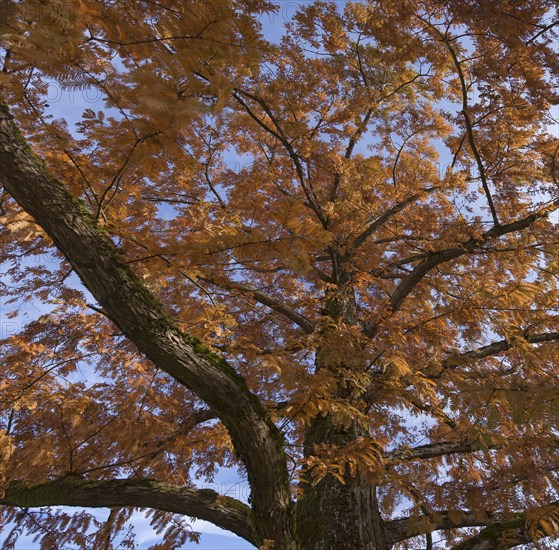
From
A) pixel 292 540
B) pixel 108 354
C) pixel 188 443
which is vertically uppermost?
pixel 108 354

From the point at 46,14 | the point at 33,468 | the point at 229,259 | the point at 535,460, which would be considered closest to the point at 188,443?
the point at 33,468

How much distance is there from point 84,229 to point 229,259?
799 mm

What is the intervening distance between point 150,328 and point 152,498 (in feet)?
5.66

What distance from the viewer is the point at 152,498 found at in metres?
3.13

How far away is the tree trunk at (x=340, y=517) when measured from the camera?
325 centimetres

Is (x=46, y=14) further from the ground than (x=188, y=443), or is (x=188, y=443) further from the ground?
(x=46, y=14)

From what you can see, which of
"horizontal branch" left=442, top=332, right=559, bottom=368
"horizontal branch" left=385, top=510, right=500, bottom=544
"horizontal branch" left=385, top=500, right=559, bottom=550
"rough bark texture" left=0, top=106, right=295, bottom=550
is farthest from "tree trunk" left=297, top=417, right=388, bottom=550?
"horizontal branch" left=442, top=332, right=559, bottom=368

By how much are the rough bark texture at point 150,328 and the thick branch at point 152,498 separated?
793 mm

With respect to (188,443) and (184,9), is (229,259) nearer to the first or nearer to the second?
(184,9)

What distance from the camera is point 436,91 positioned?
6000 millimetres

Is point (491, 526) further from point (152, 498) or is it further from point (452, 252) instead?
point (152, 498)

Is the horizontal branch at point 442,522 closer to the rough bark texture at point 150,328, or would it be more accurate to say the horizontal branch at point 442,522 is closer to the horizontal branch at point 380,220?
the rough bark texture at point 150,328

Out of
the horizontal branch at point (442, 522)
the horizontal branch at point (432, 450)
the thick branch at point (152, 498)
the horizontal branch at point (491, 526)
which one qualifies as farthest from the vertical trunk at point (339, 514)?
the thick branch at point (152, 498)

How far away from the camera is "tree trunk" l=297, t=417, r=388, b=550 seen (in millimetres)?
3254
